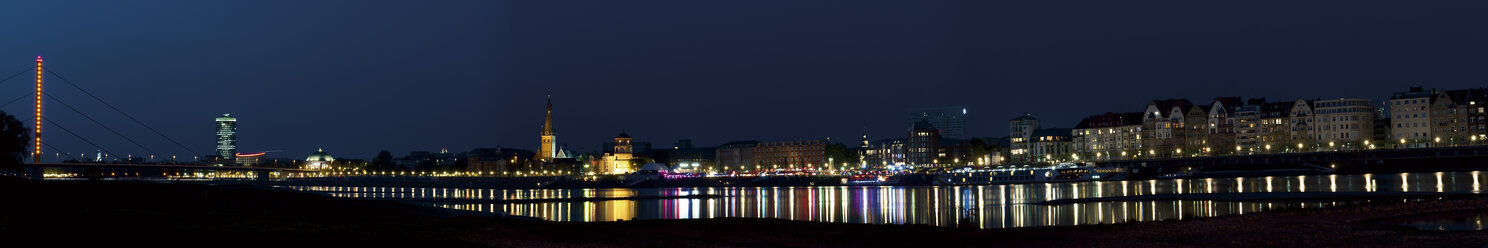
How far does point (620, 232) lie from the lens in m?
35.1

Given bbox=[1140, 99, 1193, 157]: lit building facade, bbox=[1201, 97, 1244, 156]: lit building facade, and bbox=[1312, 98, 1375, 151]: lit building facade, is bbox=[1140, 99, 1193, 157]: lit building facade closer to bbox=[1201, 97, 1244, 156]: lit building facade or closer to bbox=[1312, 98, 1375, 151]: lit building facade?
bbox=[1201, 97, 1244, 156]: lit building facade

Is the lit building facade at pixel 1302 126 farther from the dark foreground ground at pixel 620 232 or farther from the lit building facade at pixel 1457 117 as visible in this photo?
the dark foreground ground at pixel 620 232

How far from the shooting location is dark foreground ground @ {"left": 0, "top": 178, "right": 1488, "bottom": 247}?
87.9ft

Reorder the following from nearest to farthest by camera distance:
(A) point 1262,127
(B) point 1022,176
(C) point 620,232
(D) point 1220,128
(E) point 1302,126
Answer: (C) point 620,232 → (B) point 1022,176 → (E) point 1302,126 → (A) point 1262,127 → (D) point 1220,128

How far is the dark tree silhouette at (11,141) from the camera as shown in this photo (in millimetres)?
70938

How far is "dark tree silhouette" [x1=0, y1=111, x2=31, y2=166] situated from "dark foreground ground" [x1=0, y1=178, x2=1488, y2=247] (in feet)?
111

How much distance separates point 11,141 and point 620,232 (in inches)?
2259

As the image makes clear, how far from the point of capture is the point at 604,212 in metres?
66.4

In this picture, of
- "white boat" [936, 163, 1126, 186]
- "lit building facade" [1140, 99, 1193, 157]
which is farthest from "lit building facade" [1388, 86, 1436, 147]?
"white boat" [936, 163, 1126, 186]

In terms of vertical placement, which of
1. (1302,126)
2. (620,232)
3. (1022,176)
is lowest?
(620,232)

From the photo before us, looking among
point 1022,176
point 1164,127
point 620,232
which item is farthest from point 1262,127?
point 620,232

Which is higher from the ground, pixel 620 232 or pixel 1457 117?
pixel 1457 117

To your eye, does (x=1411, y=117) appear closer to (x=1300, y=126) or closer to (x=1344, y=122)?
(x=1344, y=122)

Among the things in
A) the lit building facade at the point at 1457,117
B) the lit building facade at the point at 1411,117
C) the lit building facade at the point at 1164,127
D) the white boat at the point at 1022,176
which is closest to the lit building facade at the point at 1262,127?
the lit building facade at the point at 1164,127
